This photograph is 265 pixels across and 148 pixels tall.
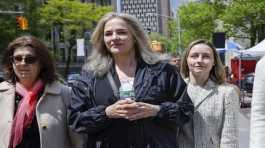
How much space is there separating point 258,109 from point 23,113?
4.74 ft

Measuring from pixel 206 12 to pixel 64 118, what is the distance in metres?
43.3

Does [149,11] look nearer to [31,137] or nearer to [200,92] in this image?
[200,92]

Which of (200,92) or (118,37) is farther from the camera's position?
(200,92)

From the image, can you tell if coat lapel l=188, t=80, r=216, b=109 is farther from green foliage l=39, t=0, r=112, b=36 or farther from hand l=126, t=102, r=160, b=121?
green foliage l=39, t=0, r=112, b=36

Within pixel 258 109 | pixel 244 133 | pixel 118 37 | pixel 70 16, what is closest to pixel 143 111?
pixel 118 37

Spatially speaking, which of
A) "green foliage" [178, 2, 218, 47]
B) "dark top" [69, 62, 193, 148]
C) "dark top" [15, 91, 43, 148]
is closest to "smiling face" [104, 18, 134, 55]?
"dark top" [69, 62, 193, 148]

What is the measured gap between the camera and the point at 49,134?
11.8ft

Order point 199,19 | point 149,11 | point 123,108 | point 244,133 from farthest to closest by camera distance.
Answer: point 149,11, point 199,19, point 244,133, point 123,108

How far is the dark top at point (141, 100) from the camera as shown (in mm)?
3316

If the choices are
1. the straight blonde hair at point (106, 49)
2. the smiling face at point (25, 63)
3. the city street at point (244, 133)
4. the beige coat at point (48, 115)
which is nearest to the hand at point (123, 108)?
the straight blonde hair at point (106, 49)

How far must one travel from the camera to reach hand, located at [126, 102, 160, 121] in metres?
3.21

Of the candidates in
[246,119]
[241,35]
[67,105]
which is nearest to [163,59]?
[67,105]

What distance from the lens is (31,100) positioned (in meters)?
3.62

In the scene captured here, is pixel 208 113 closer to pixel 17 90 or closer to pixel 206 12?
pixel 17 90
